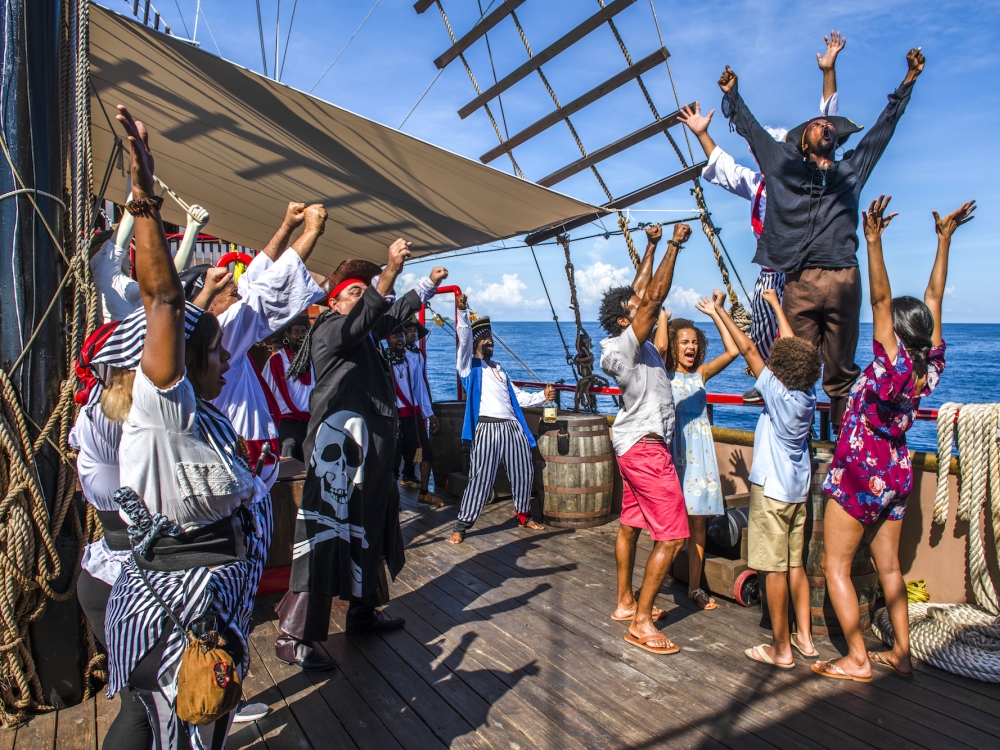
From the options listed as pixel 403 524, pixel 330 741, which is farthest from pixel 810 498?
pixel 403 524

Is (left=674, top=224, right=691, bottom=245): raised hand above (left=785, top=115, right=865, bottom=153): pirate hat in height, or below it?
below

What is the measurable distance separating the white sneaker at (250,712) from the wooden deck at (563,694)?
0.03 meters

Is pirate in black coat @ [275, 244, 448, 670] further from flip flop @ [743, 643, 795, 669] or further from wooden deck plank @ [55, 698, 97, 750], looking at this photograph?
flip flop @ [743, 643, 795, 669]

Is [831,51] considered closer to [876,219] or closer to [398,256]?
[876,219]

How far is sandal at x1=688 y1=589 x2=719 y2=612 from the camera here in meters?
3.56

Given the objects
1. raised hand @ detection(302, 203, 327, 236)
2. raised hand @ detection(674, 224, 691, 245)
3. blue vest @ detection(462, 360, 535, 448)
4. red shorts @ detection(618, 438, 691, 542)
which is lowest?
red shorts @ detection(618, 438, 691, 542)

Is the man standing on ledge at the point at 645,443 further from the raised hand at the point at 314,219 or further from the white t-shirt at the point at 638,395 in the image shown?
the raised hand at the point at 314,219

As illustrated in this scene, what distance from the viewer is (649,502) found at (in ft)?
10.4

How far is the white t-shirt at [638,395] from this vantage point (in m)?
3.23

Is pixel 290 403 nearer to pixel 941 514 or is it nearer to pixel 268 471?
pixel 268 471

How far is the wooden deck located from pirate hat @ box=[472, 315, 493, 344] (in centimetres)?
255

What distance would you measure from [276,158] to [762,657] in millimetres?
4713

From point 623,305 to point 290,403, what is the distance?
2842mm

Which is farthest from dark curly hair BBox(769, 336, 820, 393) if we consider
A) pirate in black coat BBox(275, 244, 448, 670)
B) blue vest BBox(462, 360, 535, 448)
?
blue vest BBox(462, 360, 535, 448)
